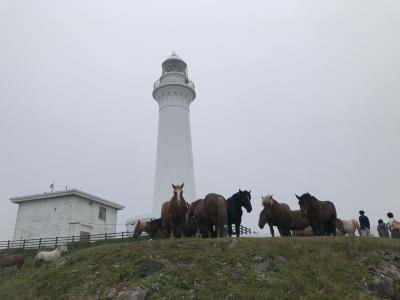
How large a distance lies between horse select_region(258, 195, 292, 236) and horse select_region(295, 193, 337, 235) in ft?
3.49

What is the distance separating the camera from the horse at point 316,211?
1738cm

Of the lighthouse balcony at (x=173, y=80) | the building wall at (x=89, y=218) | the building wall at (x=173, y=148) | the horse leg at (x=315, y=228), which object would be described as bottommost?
the horse leg at (x=315, y=228)

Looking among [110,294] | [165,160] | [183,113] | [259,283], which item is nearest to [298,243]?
[259,283]

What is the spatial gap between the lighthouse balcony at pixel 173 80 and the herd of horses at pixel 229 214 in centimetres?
2514

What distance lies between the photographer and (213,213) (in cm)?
1717

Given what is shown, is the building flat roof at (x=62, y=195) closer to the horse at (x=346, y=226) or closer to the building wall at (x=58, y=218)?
the building wall at (x=58, y=218)

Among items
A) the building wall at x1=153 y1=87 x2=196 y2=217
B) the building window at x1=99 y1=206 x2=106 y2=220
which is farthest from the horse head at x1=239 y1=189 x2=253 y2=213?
the building window at x1=99 y1=206 x2=106 y2=220

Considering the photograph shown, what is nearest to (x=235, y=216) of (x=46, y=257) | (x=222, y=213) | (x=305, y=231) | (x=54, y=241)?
(x=222, y=213)

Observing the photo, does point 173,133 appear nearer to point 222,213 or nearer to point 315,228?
point 222,213

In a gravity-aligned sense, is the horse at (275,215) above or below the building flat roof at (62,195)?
below

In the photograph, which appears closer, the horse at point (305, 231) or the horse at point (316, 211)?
the horse at point (316, 211)

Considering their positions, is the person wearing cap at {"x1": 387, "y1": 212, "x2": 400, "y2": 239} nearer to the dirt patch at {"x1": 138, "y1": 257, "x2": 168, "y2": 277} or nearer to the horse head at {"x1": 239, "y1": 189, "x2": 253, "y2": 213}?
the horse head at {"x1": 239, "y1": 189, "x2": 253, "y2": 213}

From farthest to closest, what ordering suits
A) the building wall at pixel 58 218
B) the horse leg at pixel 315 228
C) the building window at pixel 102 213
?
the building window at pixel 102 213
the building wall at pixel 58 218
the horse leg at pixel 315 228

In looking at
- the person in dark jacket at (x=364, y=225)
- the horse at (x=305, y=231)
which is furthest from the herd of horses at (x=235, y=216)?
the person in dark jacket at (x=364, y=225)
